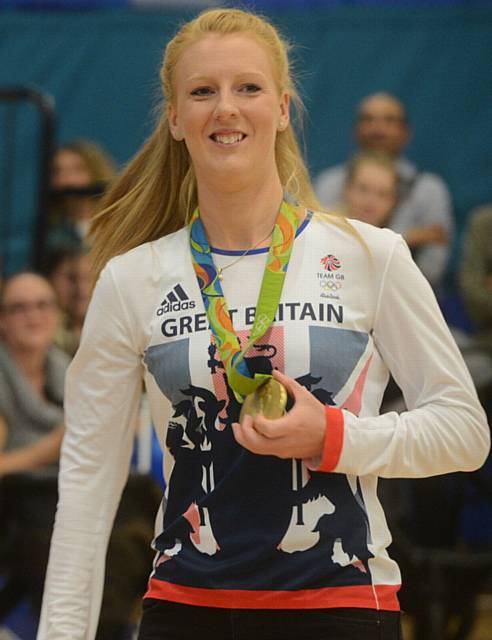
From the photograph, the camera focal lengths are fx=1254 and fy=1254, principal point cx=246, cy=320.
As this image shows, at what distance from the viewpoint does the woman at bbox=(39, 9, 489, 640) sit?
2408 millimetres

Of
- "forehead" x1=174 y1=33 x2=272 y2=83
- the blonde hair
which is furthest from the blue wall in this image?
"forehead" x1=174 y1=33 x2=272 y2=83

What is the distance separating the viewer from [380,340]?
2.53 metres

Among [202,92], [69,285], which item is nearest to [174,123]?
[202,92]

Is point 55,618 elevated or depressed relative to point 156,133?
depressed

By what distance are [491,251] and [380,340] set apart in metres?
4.41

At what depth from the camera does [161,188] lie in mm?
2863

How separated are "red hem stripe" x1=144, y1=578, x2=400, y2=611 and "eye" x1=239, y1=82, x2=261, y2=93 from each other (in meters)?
1.00

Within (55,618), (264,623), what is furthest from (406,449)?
(55,618)

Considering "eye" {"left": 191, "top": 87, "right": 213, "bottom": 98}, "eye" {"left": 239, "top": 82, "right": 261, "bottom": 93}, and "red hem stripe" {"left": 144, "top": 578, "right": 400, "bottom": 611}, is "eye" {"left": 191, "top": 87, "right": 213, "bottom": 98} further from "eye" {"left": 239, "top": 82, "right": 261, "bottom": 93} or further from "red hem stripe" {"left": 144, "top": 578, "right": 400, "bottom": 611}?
"red hem stripe" {"left": 144, "top": 578, "right": 400, "bottom": 611}

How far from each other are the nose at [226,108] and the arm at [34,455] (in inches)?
124

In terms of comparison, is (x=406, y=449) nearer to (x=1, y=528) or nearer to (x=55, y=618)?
(x=55, y=618)

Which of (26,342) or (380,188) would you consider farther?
(380,188)

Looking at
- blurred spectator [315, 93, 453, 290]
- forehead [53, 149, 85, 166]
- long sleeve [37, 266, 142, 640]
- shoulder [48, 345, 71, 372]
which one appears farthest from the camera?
forehead [53, 149, 85, 166]

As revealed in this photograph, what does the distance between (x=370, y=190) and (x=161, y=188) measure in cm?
361
